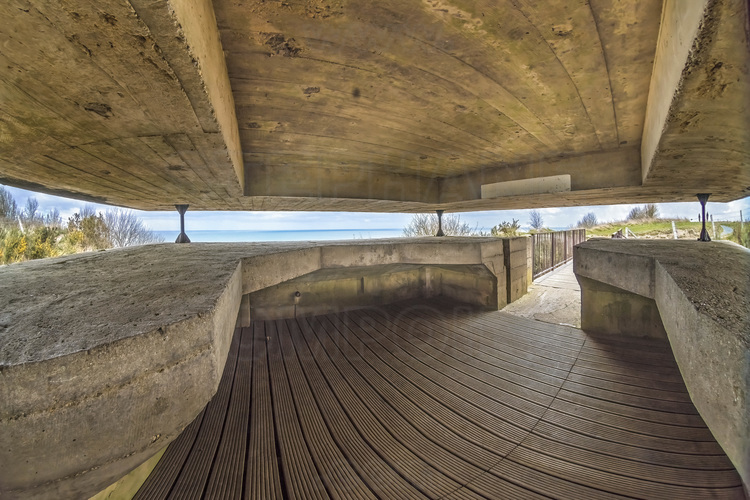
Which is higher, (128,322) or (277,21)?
(277,21)

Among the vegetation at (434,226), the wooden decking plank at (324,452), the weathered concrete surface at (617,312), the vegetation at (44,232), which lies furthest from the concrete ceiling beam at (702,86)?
the vegetation at (434,226)

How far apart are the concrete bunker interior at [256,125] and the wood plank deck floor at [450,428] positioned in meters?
0.28

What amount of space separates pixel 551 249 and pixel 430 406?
8073 mm

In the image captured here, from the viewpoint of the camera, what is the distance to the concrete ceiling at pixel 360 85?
948 millimetres

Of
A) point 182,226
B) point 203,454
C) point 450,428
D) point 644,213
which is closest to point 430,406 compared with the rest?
point 450,428

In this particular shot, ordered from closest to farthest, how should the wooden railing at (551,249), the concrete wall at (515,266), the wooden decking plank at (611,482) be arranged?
the wooden decking plank at (611,482) < the concrete wall at (515,266) < the wooden railing at (551,249)

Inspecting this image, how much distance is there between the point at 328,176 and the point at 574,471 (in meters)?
3.73

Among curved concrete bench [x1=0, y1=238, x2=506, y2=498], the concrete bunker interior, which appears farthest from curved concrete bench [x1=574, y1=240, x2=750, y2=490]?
curved concrete bench [x1=0, y1=238, x2=506, y2=498]

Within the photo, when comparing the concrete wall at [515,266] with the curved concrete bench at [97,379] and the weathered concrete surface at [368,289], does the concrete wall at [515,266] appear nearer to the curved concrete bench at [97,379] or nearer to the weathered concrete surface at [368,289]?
the weathered concrete surface at [368,289]

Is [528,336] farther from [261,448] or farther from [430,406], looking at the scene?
[261,448]

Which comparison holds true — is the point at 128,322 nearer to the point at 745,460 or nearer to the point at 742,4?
the point at 745,460

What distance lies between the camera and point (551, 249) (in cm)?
817

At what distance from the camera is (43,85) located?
1107mm

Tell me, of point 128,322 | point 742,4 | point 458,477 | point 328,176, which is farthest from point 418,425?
point 328,176
